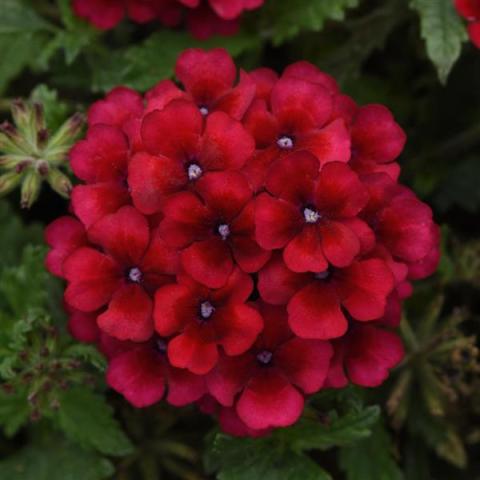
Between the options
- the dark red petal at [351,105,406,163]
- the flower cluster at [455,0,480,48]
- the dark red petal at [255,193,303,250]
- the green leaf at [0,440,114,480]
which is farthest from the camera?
the green leaf at [0,440,114,480]

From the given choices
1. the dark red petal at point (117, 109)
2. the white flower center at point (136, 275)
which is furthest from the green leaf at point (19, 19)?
the white flower center at point (136, 275)

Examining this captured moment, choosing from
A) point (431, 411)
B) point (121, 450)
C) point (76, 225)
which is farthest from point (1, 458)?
point (431, 411)

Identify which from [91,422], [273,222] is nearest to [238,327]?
[273,222]

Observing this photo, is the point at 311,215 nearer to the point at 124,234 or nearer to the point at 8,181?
the point at 124,234

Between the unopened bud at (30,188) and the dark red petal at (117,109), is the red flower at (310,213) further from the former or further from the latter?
the unopened bud at (30,188)

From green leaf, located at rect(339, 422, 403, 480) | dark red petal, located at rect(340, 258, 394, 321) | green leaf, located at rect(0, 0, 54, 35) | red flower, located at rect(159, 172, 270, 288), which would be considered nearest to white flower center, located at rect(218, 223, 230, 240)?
red flower, located at rect(159, 172, 270, 288)

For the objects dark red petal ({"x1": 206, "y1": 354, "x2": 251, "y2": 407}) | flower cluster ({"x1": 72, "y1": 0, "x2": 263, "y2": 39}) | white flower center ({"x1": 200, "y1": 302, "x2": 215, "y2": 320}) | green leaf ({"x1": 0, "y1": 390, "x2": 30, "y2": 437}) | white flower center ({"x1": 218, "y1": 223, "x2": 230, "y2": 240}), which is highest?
white flower center ({"x1": 218, "y1": 223, "x2": 230, "y2": 240})

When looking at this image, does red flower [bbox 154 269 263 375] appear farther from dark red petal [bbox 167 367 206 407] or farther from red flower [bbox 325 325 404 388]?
red flower [bbox 325 325 404 388]
